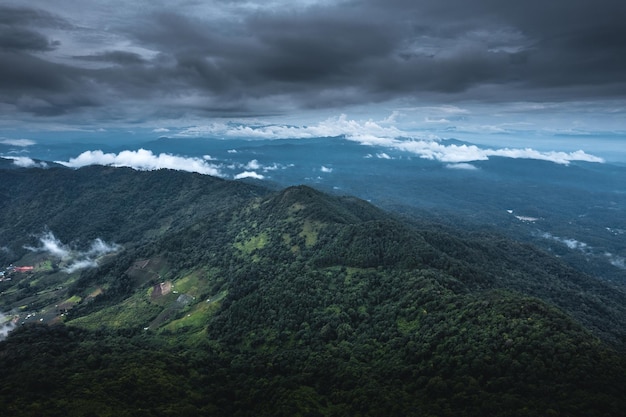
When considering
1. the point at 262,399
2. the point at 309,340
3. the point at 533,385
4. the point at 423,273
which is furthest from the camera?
the point at 423,273

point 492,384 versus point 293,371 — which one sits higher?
point 492,384

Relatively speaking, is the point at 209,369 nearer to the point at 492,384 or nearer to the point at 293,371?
the point at 293,371

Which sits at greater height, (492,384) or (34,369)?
(492,384)

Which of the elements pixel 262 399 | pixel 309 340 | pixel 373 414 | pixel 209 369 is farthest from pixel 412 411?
pixel 209 369

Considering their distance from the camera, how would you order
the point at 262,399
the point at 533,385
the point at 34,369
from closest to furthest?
the point at 533,385 < the point at 262,399 < the point at 34,369

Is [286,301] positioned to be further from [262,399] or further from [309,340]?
[262,399]

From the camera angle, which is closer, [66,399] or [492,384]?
[492,384]

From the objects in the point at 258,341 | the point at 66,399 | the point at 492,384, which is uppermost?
the point at 492,384

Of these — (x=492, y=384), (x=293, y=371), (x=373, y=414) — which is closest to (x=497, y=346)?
(x=492, y=384)

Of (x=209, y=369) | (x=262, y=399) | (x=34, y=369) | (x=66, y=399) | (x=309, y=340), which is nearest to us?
(x=66, y=399)
